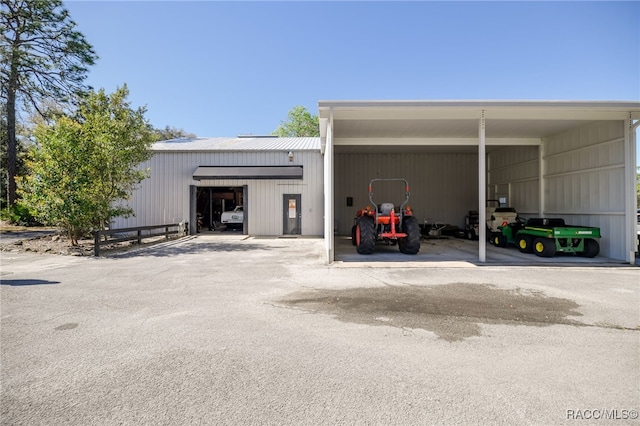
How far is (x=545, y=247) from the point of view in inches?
369

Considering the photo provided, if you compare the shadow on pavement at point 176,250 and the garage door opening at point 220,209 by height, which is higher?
the garage door opening at point 220,209

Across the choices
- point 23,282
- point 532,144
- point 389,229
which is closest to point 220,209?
point 389,229

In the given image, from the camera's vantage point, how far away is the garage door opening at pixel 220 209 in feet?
68.0

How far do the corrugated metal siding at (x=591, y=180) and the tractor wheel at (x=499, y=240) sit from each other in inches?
76.2

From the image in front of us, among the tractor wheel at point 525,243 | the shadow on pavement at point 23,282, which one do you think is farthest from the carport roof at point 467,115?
the shadow on pavement at point 23,282

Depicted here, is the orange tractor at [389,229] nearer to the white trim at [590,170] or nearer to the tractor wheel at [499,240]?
the tractor wheel at [499,240]

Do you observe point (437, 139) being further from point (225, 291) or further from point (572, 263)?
point (225, 291)

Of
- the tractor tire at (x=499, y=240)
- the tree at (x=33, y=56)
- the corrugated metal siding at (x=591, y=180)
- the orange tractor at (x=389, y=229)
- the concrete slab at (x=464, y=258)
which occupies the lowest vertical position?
the concrete slab at (x=464, y=258)

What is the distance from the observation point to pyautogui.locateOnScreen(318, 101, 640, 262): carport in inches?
339

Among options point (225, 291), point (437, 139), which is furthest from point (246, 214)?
point (225, 291)

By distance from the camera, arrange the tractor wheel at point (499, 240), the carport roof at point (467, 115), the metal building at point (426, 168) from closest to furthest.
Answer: the carport roof at point (467, 115), the metal building at point (426, 168), the tractor wheel at point (499, 240)

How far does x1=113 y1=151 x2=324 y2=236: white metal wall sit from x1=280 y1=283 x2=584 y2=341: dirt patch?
1054cm

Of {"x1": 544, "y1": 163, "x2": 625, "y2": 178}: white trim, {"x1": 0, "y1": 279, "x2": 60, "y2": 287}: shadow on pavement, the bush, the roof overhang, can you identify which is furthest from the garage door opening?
{"x1": 544, "y1": 163, "x2": 625, "y2": 178}: white trim

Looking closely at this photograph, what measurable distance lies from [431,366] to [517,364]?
32.7 inches
